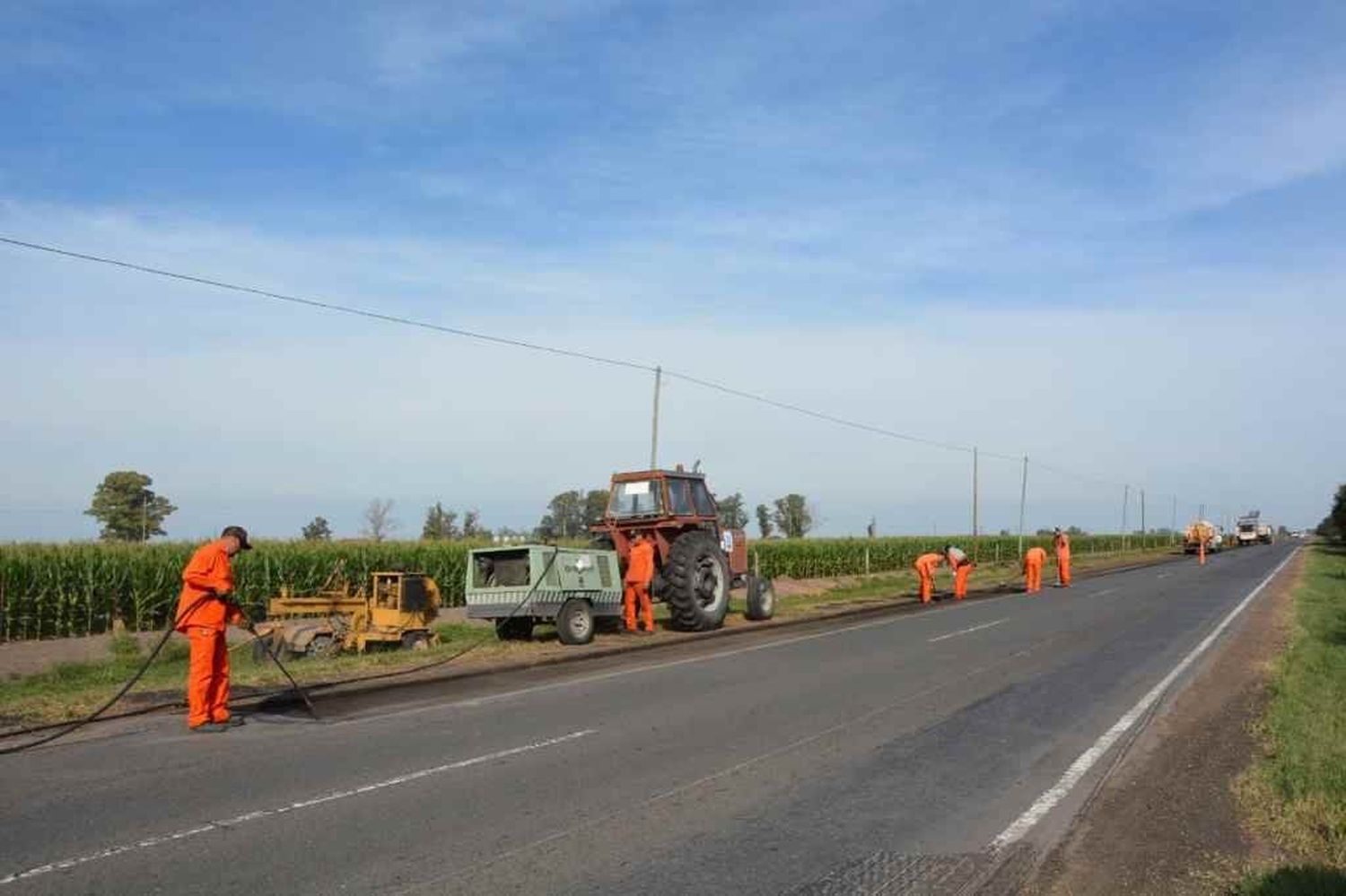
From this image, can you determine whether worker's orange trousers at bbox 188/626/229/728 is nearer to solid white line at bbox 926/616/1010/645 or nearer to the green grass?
the green grass

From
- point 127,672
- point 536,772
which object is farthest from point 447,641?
point 536,772

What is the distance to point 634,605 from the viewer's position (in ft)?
65.5

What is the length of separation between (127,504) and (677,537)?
4755cm

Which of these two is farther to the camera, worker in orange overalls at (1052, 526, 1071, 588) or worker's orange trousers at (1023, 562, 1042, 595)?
worker in orange overalls at (1052, 526, 1071, 588)

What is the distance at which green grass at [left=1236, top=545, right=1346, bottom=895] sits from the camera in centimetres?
580

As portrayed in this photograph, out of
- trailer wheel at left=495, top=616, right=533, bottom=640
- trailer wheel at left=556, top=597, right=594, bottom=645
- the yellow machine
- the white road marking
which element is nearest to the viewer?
the white road marking

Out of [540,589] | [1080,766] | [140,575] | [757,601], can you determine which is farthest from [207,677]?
[140,575]

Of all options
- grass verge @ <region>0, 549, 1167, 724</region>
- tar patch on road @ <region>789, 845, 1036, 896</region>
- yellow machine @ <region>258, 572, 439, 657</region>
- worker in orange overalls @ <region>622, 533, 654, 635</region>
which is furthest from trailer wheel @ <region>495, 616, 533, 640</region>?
tar patch on road @ <region>789, 845, 1036, 896</region>

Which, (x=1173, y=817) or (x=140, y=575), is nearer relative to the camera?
(x=1173, y=817)

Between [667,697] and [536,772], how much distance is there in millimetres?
3821

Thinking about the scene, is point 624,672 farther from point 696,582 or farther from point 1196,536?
point 1196,536

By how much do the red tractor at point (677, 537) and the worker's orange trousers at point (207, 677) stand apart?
1015cm

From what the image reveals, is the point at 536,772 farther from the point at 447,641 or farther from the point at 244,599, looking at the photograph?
the point at 244,599

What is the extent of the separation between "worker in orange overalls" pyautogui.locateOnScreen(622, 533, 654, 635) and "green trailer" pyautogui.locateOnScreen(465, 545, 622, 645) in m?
0.97
